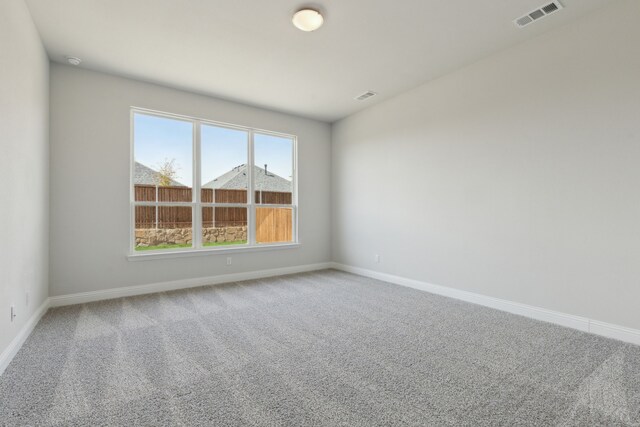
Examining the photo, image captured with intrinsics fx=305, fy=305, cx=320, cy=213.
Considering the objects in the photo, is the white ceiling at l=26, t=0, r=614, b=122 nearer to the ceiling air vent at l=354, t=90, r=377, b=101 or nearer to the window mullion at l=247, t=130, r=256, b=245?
the ceiling air vent at l=354, t=90, r=377, b=101

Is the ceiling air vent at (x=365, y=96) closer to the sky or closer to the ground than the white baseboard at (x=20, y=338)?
closer to the sky

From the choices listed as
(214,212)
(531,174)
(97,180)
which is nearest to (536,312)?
(531,174)

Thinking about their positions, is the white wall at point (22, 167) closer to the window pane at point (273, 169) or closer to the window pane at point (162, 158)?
the window pane at point (162, 158)

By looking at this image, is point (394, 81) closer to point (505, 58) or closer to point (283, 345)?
point (505, 58)

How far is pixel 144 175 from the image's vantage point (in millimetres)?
4168

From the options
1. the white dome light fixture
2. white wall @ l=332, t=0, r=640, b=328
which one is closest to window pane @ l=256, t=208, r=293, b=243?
white wall @ l=332, t=0, r=640, b=328

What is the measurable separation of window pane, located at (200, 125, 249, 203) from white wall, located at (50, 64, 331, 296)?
349 millimetres

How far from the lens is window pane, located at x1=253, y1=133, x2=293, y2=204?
17.0 ft

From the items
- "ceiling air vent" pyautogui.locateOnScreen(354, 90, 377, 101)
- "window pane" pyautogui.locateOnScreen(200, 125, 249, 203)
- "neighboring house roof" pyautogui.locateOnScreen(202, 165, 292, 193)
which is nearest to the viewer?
"ceiling air vent" pyautogui.locateOnScreen(354, 90, 377, 101)

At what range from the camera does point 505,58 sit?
11.0ft

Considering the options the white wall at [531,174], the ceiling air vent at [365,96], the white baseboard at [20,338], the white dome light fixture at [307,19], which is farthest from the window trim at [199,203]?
the white dome light fixture at [307,19]

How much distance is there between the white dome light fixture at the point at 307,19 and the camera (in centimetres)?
267

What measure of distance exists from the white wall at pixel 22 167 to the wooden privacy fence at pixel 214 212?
41.1 inches

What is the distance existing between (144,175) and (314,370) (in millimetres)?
3525
